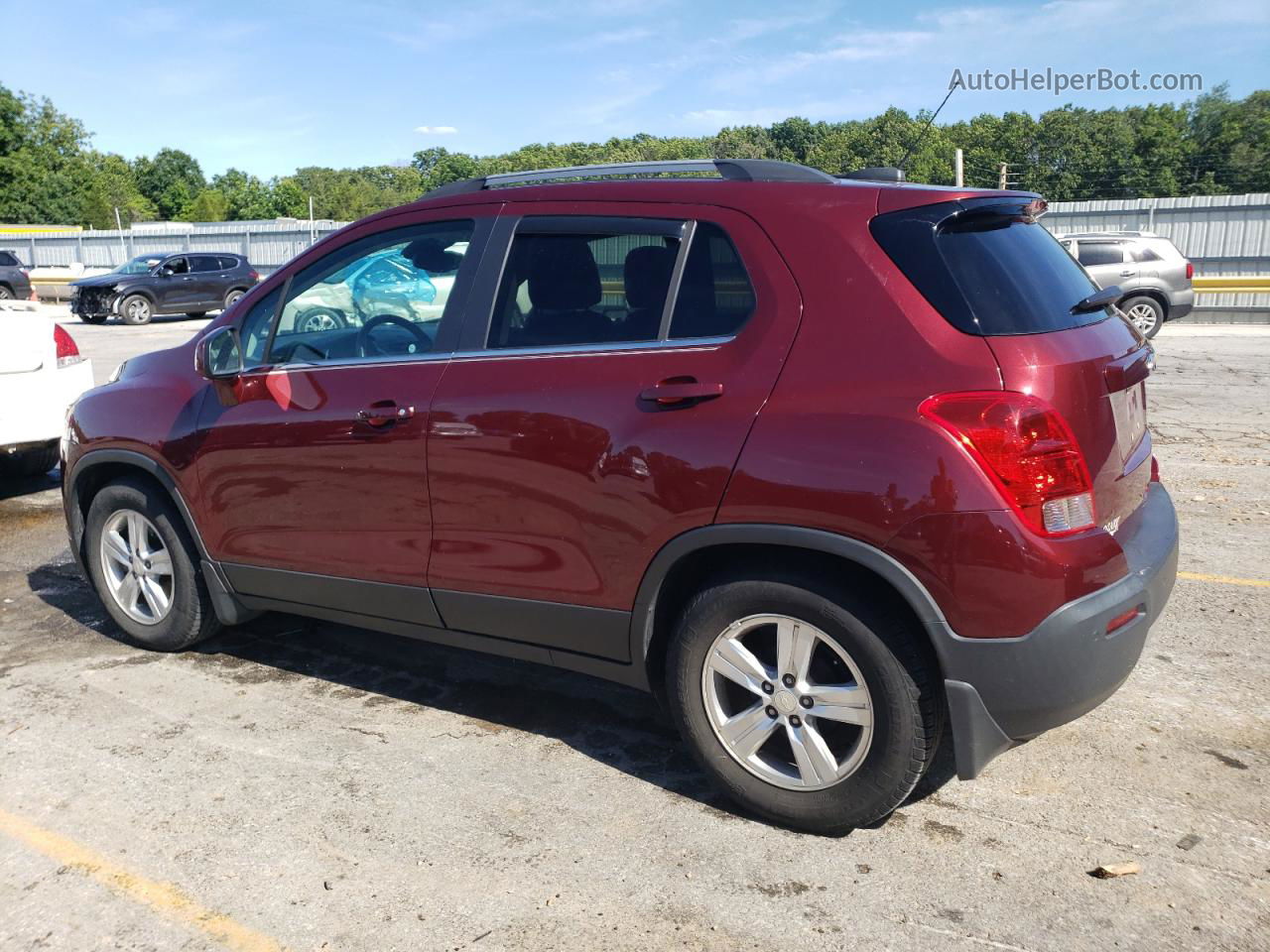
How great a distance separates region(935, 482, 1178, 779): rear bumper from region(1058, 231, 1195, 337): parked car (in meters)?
16.5

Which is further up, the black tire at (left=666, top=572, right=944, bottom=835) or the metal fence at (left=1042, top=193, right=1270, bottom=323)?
the metal fence at (left=1042, top=193, right=1270, bottom=323)

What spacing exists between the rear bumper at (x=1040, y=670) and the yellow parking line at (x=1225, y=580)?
2.73 m

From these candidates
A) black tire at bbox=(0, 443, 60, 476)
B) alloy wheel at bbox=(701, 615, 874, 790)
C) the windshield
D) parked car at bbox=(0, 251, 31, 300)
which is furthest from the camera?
parked car at bbox=(0, 251, 31, 300)

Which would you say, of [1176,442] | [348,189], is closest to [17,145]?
[348,189]

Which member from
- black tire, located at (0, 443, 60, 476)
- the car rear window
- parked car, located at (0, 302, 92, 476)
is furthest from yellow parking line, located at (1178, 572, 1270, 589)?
→ black tire, located at (0, 443, 60, 476)

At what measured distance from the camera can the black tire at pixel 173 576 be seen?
464 cm

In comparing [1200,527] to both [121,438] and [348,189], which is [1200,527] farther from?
[348,189]

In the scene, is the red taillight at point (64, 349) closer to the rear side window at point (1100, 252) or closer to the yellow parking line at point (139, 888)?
the yellow parking line at point (139, 888)

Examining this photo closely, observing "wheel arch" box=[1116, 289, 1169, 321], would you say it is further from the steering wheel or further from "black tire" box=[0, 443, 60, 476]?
the steering wheel

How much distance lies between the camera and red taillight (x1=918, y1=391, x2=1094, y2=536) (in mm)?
2799

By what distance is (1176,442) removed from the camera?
905 centimetres

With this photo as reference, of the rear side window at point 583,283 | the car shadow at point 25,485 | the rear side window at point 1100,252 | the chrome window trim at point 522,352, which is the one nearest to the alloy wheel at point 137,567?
the chrome window trim at point 522,352

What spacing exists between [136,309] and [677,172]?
2493 centimetres

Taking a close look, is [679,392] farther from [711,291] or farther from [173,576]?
[173,576]
